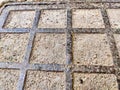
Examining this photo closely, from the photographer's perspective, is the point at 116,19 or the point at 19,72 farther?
the point at 116,19

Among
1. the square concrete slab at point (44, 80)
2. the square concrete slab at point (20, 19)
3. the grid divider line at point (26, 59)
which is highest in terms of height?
the square concrete slab at point (20, 19)

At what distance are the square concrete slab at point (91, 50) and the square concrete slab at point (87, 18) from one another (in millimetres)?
87

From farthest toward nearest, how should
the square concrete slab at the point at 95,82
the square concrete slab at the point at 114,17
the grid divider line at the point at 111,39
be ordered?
the square concrete slab at the point at 114,17
the grid divider line at the point at 111,39
the square concrete slab at the point at 95,82

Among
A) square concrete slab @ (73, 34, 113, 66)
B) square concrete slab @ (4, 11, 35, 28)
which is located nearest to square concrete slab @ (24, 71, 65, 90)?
square concrete slab @ (73, 34, 113, 66)

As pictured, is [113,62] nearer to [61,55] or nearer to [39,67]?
[61,55]

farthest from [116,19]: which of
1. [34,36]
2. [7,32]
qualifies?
[7,32]

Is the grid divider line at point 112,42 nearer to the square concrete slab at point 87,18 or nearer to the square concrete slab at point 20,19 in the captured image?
the square concrete slab at point 87,18

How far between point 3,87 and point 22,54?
22 cm

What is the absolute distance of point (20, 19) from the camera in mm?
1426

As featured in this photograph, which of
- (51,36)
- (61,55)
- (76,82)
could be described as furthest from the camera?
(51,36)

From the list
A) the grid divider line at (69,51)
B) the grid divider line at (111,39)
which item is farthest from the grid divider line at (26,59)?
the grid divider line at (111,39)

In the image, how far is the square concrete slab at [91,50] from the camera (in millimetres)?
1133

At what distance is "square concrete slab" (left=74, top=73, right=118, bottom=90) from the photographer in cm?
102

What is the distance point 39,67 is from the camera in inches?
44.2
